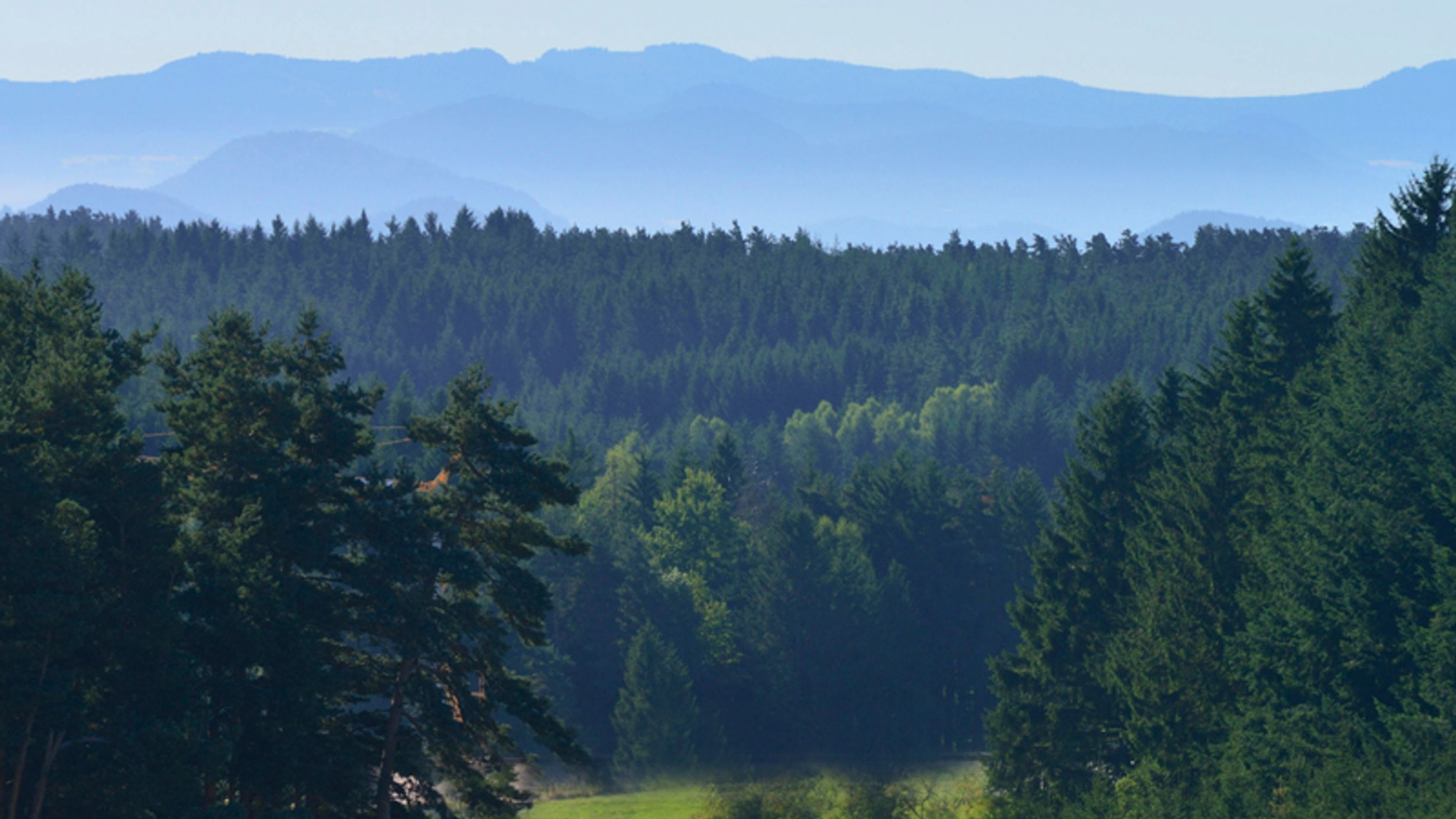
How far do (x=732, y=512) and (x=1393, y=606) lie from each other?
272 feet

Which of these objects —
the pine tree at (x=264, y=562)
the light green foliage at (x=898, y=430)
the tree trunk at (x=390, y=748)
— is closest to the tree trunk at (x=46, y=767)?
the pine tree at (x=264, y=562)

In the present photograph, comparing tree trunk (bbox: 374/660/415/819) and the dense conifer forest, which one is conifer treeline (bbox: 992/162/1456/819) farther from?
tree trunk (bbox: 374/660/415/819)

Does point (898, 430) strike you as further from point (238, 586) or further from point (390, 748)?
point (238, 586)

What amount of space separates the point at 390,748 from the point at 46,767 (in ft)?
22.7

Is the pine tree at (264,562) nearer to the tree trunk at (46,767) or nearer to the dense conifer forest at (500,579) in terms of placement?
the dense conifer forest at (500,579)

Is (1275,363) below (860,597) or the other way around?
the other way around

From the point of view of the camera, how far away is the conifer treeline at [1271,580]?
3238 centimetres

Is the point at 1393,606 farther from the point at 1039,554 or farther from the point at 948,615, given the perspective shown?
the point at 948,615

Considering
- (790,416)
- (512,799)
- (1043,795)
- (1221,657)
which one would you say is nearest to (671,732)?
(1043,795)

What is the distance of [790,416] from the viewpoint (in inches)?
7013

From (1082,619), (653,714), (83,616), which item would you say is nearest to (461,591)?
(83,616)

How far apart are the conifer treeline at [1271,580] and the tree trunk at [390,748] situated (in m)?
17.6

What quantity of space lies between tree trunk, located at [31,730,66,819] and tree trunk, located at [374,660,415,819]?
20.6ft

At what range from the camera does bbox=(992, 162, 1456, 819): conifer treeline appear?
32375 millimetres
